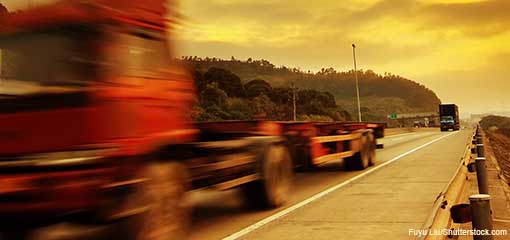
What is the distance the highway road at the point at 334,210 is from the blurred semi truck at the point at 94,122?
148 centimetres

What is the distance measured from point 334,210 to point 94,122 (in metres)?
4.97

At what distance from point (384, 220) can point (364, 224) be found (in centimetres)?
44

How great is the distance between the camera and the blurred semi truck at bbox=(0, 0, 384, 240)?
17.2ft

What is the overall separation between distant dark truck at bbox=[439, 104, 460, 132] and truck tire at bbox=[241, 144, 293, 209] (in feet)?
237

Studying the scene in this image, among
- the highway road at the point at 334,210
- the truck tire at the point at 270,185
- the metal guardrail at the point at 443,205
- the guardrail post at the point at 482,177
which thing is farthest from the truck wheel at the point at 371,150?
the guardrail post at the point at 482,177

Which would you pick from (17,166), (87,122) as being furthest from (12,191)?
(87,122)

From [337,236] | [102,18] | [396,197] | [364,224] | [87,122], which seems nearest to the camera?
[87,122]

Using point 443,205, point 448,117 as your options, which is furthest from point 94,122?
point 448,117

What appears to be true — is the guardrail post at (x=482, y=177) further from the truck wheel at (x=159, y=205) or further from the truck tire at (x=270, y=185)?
the truck wheel at (x=159, y=205)

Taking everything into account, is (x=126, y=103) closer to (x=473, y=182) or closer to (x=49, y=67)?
(x=49, y=67)

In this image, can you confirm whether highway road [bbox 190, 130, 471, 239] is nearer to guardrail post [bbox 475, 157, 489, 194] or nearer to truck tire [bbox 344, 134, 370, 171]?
guardrail post [bbox 475, 157, 489, 194]

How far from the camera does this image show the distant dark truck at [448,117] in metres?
78.1

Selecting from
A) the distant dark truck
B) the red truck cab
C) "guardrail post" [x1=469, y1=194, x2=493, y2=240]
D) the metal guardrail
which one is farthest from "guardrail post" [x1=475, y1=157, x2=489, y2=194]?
the distant dark truck

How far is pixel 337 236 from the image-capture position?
7.19 m
